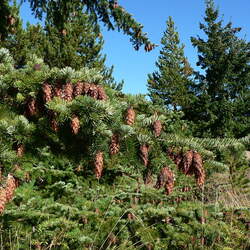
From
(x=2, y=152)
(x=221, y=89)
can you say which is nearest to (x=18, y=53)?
(x=2, y=152)

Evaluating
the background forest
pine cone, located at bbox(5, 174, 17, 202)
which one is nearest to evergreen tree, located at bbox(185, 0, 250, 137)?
the background forest

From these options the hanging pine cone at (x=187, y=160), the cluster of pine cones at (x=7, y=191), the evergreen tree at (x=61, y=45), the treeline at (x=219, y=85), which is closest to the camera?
the cluster of pine cones at (x=7, y=191)

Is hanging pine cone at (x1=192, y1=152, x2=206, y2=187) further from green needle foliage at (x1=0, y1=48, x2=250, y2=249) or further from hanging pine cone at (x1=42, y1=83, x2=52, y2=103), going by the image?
hanging pine cone at (x1=42, y1=83, x2=52, y2=103)

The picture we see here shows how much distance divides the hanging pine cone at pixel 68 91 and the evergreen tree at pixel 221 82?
22.4 meters

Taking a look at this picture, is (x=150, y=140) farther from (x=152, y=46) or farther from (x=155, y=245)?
(x=152, y=46)

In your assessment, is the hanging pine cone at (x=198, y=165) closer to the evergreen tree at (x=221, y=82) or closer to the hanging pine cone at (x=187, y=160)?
the hanging pine cone at (x=187, y=160)

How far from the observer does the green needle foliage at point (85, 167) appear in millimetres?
2129

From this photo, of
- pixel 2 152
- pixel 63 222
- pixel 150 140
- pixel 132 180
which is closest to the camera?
pixel 2 152

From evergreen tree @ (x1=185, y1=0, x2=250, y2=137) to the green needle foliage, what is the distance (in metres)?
21.0

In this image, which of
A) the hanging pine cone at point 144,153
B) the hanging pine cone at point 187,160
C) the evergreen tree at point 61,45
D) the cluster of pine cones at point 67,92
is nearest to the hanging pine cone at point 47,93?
the cluster of pine cones at point 67,92

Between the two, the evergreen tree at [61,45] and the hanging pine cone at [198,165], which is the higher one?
the evergreen tree at [61,45]

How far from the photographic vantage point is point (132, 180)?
134 inches

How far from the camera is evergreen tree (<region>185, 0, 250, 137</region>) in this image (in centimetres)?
2436

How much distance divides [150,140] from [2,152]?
0.91 m
